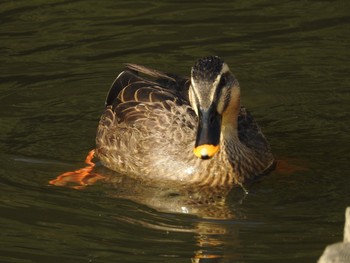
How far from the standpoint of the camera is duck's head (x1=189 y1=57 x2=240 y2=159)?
1011 centimetres

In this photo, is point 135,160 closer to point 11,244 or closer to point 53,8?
point 11,244

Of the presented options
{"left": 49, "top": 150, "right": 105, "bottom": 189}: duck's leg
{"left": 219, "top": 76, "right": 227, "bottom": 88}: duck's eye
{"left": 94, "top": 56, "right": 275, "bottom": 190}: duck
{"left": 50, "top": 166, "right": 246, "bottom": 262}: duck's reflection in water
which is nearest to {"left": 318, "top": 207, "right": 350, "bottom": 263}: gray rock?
{"left": 50, "top": 166, "right": 246, "bottom": 262}: duck's reflection in water

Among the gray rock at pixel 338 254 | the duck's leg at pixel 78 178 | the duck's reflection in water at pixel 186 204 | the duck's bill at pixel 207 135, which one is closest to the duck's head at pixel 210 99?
the duck's bill at pixel 207 135

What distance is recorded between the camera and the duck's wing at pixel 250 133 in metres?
11.6

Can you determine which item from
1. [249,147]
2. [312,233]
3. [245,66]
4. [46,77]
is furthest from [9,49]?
[312,233]

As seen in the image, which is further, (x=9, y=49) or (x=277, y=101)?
(x=9, y=49)

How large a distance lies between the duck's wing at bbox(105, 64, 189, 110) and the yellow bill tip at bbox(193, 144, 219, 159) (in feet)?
5.65

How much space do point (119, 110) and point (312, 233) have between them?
323cm

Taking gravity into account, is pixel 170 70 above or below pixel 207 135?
above

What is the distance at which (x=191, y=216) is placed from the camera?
10172 millimetres

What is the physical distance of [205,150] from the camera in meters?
10.0

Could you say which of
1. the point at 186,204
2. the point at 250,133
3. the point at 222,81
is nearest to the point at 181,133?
the point at 250,133

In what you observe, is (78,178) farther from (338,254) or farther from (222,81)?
(338,254)

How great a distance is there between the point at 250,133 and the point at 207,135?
173cm
